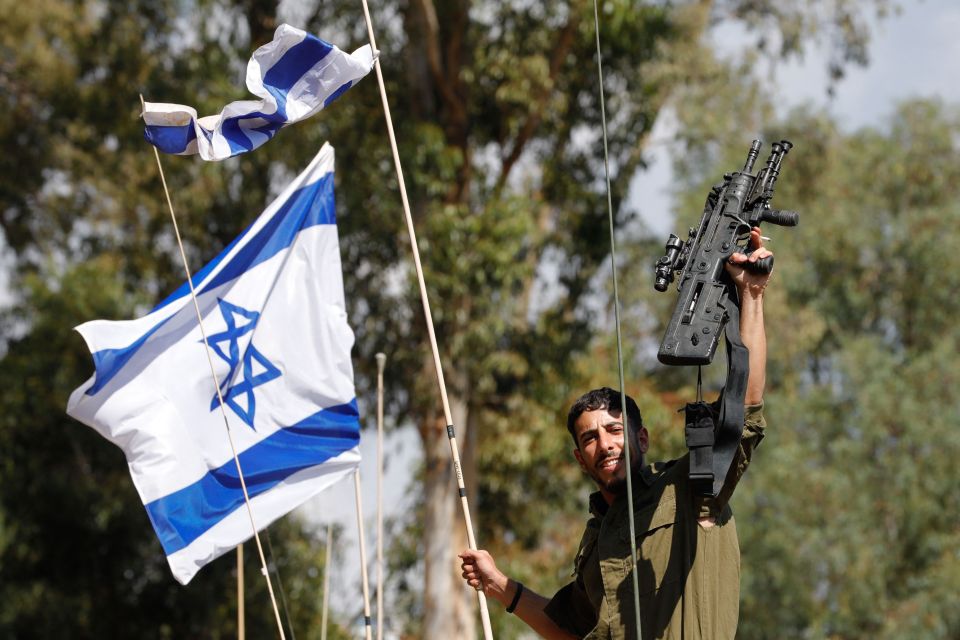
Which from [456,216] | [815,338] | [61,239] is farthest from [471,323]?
[815,338]

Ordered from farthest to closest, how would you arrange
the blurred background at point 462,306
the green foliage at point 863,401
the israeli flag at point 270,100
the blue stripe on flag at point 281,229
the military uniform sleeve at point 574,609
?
the green foliage at point 863,401 → the blurred background at point 462,306 → the blue stripe on flag at point 281,229 → the israeli flag at point 270,100 → the military uniform sleeve at point 574,609

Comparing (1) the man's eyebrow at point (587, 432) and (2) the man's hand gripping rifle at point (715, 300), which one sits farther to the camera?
(1) the man's eyebrow at point (587, 432)

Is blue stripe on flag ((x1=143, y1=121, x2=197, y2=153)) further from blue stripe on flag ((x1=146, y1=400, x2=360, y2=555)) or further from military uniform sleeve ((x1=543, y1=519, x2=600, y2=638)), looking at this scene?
military uniform sleeve ((x1=543, y1=519, x2=600, y2=638))

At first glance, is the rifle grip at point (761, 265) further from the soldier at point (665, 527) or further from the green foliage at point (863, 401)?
the green foliage at point (863, 401)

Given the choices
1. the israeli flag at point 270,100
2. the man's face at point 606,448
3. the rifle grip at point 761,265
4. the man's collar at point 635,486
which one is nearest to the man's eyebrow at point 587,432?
the man's face at point 606,448

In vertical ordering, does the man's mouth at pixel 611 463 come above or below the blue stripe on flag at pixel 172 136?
below

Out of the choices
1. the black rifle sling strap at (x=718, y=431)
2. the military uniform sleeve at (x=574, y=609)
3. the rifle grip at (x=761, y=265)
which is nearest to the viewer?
the black rifle sling strap at (x=718, y=431)

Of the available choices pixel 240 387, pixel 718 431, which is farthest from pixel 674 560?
pixel 240 387

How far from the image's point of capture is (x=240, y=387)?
630 centimetres

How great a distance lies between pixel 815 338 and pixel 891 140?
4359 millimetres

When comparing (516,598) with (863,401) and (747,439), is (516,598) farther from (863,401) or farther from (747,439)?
(863,401)

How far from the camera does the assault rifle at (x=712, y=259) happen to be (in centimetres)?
353

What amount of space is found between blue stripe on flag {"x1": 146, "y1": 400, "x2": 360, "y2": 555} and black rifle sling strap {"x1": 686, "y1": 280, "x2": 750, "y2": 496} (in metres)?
2.97

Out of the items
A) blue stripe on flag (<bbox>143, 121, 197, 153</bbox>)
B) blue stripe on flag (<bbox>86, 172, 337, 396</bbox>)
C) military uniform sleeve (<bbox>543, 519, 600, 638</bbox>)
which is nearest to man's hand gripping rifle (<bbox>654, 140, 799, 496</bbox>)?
military uniform sleeve (<bbox>543, 519, 600, 638</bbox>)
